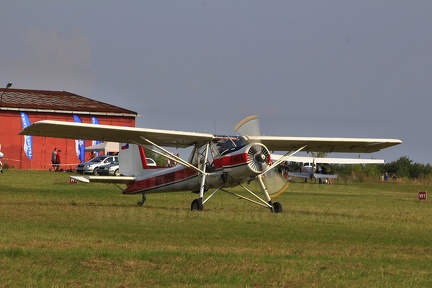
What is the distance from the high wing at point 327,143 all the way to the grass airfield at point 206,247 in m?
2.03

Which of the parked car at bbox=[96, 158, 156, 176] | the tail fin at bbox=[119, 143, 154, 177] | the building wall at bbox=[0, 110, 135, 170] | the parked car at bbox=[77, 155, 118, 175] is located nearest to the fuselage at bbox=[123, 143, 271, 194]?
the tail fin at bbox=[119, 143, 154, 177]

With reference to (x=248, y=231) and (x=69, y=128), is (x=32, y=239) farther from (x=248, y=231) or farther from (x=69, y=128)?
(x=69, y=128)

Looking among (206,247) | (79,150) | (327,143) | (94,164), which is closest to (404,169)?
(79,150)

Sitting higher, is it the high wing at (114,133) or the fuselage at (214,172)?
the high wing at (114,133)

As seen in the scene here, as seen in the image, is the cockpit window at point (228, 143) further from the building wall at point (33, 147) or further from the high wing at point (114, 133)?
the building wall at point (33, 147)

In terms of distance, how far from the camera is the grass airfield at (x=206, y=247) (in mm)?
11023

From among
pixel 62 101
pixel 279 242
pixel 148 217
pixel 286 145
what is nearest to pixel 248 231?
pixel 279 242

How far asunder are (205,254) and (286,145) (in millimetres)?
13573

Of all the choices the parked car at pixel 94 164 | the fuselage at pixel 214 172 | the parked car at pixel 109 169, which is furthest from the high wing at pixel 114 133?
the parked car at pixel 94 164

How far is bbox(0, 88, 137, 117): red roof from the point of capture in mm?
69125

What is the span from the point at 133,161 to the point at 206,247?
13358 mm

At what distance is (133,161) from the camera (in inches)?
1088

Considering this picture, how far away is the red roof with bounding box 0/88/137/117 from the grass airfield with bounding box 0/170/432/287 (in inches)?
1749

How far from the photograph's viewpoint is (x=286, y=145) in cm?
2672
